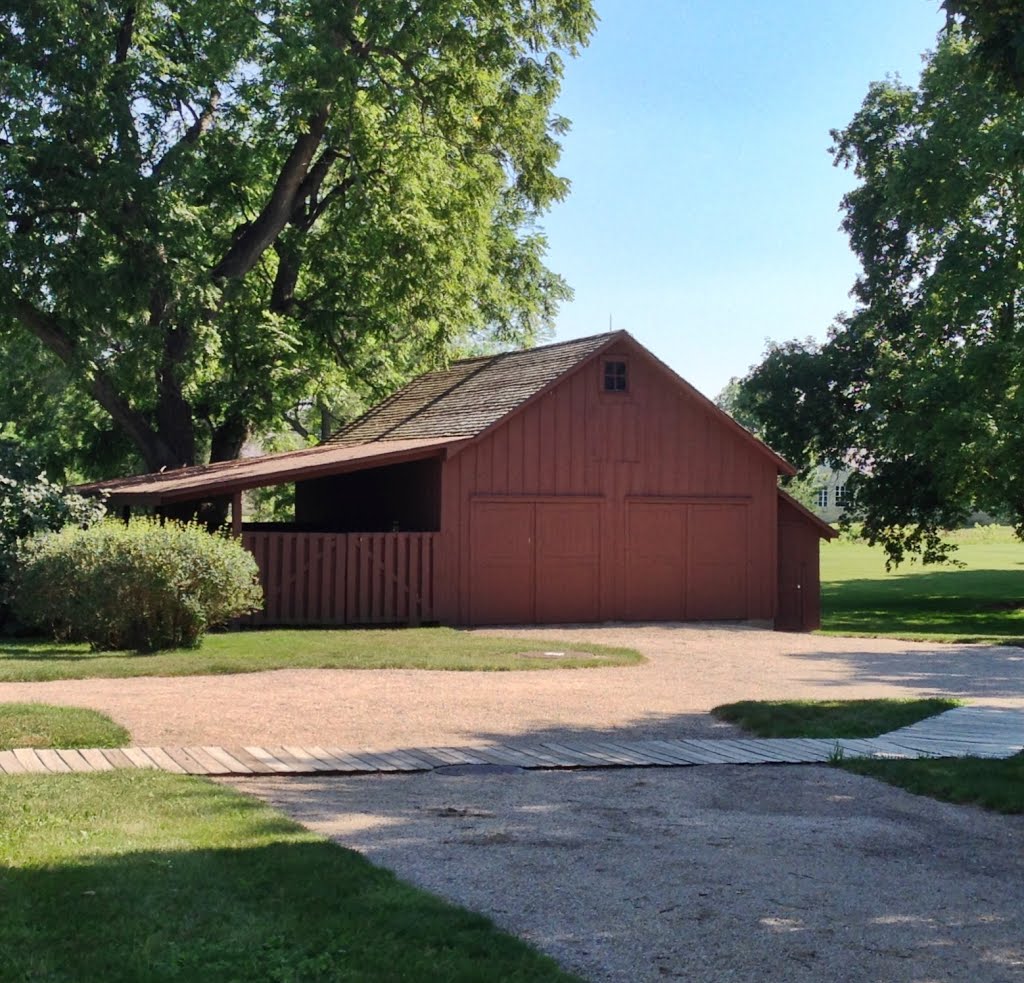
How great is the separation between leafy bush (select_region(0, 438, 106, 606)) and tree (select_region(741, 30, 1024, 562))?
17038mm

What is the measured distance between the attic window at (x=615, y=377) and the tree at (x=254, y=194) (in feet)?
22.6

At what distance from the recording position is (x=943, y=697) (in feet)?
48.8

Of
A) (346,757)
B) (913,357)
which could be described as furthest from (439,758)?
(913,357)

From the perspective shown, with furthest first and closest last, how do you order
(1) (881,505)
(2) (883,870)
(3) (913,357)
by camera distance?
(1) (881,505)
(3) (913,357)
(2) (883,870)

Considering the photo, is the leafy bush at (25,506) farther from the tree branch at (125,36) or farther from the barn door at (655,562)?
the tree branch at (125,36)

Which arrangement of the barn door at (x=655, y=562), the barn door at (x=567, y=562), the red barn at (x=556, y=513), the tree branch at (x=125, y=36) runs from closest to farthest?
the red barn at (x=556, y=513)
the barn door at (x=567, y=562)
the barn door at (x=655, y=562)
the tree branch at (x=125, y=36)

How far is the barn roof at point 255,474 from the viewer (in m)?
23.7

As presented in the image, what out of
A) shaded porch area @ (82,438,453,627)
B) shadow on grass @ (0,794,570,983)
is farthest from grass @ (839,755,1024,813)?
shaded porch area @ (82,438,453,627)

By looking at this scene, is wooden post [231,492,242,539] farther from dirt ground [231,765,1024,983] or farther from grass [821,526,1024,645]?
dirt ground [231,765,1024,983]

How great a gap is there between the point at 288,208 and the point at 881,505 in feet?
63.9

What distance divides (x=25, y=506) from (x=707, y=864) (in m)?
17.2

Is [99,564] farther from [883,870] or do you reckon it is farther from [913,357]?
[913,357]

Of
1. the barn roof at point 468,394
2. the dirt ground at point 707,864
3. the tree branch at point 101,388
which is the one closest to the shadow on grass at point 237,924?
the dirt ground at point 707,864

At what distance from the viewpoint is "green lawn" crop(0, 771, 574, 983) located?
17.1ft
